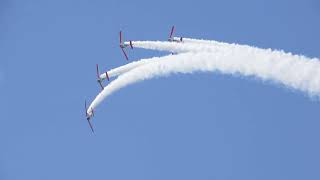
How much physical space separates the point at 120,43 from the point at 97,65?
146 inches

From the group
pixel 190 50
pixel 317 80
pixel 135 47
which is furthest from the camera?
pixel 135 47

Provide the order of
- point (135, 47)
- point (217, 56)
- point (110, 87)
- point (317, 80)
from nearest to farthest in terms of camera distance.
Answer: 1. point (317, 80)
2. point (217, 56)
3. point (110, 87)
4. point (135, 47)

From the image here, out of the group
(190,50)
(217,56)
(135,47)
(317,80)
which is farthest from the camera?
(135,47)

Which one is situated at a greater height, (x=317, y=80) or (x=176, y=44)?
(x=176, y=44)

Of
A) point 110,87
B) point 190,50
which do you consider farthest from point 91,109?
point 190,50

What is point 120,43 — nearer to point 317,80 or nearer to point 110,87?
point 110,87

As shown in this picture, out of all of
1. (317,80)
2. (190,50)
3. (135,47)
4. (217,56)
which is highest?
(135,47)

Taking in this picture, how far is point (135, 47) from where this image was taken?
81.7 meters

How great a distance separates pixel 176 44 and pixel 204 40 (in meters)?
2.99

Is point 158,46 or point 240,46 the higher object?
point 158,46

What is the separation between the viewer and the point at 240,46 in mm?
65125

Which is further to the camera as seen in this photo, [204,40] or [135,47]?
[135,47]

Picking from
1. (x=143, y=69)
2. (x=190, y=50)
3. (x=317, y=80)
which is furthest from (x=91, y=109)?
(x=317, y=80)

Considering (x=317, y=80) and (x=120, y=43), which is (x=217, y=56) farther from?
(x=120, y=43)
